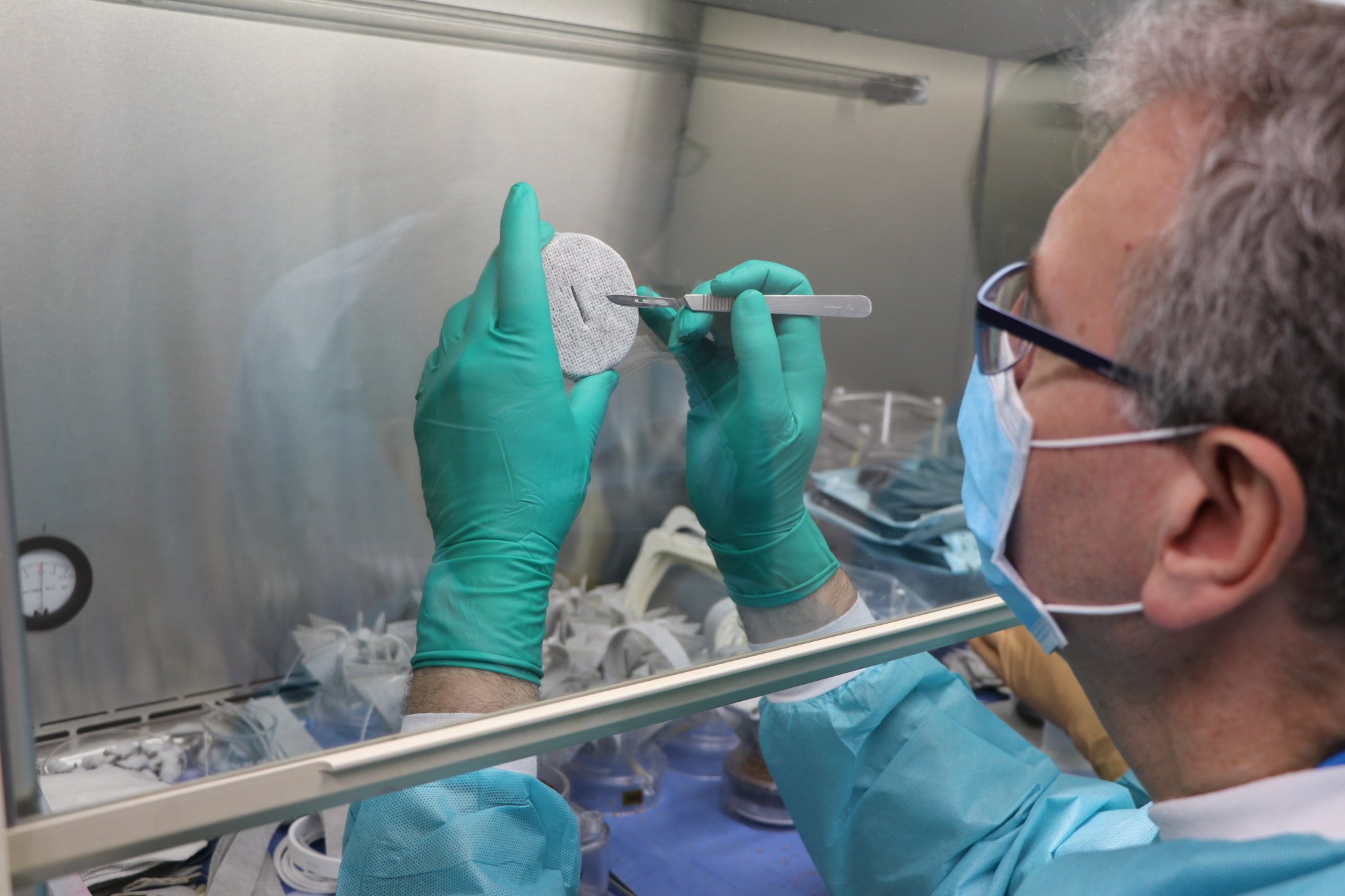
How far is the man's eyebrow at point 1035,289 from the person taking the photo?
0.72 metres

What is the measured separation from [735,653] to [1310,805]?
0.49m

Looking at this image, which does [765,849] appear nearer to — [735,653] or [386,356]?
[735,653]

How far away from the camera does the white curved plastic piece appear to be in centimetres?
113

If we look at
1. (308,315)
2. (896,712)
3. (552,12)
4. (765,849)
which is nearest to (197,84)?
Result: (308,315)

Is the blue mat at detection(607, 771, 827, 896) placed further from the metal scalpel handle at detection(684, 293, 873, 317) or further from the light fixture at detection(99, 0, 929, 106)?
the light fixture at detection(99, 0, 929, 106)

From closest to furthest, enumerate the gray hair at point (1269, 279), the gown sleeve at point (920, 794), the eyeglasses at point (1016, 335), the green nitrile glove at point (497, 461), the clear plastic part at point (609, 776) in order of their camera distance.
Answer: the gray hair at point (1269, 279)
the eyeglasses at point (1016, 335)
the green nitrile glove at point (497, 461)
the gown sleeve at point (920, 794)
the clear plastic part at point (609, 776)

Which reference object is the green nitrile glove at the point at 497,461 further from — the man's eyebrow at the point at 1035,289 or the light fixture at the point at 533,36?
the man's eyebrow at the point at 1035,289

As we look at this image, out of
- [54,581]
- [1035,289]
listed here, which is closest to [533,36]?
[1035,289]

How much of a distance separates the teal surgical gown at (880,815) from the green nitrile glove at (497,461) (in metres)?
0.13

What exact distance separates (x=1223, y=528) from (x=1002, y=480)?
0.55 feet

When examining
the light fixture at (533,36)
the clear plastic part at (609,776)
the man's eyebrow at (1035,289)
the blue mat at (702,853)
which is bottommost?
the blue mat at (702,853)

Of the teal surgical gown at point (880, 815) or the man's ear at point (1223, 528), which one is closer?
the man's ear at point (1223, 528)

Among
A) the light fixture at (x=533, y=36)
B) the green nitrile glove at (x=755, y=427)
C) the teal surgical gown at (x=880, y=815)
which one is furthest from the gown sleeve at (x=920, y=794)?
the light fixture at (x=533, y=36)

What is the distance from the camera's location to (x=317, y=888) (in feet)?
3.47
